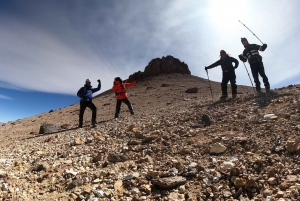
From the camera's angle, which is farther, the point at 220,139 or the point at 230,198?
the point at 220,139

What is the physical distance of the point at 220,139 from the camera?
21.0 feet

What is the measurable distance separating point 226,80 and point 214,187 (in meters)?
9.67

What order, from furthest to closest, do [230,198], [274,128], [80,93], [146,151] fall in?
[80,93] → [146,151] → [274,128] → [230,198]

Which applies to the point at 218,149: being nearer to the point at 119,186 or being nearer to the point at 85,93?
the point at 119,186

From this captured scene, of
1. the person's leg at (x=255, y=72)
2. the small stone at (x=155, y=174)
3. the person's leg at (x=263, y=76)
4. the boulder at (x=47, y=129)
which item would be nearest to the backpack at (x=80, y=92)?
the boulder at (x=47, y=129)

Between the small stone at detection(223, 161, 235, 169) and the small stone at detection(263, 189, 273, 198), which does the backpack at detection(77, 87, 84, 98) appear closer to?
the small stone at detection(223, 161, 235, 169)

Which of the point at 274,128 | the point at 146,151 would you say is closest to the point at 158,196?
the point at 146,151

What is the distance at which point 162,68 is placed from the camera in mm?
70875

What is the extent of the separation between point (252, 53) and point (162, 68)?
59358 mm

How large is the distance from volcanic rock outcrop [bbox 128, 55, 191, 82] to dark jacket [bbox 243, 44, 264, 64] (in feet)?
187

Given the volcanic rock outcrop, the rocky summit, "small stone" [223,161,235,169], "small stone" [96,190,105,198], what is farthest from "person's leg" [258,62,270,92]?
the volcanic rock outcrop

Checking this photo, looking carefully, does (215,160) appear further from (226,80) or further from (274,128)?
(226,80)

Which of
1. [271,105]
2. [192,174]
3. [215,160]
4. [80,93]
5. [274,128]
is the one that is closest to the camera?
[192,174]

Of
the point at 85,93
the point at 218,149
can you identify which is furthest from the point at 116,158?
the point at 85,93
